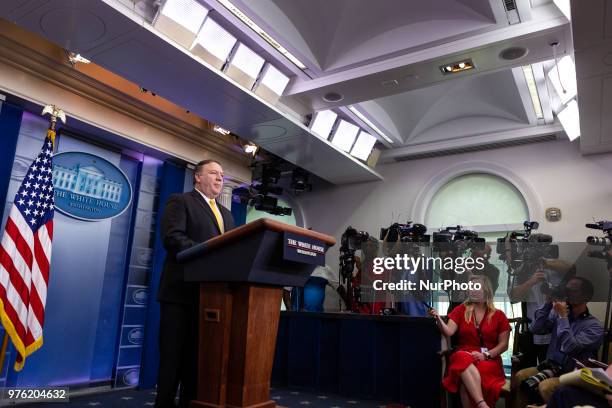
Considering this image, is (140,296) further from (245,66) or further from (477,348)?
(477,348)

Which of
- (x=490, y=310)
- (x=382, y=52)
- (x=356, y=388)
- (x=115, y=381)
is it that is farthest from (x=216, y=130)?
(x=490, y=310)

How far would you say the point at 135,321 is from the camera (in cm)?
436

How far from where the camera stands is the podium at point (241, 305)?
135 cm

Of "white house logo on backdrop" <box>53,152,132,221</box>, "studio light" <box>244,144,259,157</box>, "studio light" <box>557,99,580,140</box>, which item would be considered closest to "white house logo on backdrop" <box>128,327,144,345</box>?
"white house logo on backdrop" <box>53,152,132,221</box>

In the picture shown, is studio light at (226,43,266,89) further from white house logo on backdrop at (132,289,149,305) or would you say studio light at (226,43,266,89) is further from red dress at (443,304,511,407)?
red dress at (443,304,511,407)

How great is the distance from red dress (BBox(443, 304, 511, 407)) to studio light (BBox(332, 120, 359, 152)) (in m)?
2.68

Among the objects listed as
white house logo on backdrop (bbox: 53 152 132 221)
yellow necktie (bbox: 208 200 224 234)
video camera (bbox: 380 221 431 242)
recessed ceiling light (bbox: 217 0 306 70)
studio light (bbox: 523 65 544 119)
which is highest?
studio light (bbox: 523 65 544 119)

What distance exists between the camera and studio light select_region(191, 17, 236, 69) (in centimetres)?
332

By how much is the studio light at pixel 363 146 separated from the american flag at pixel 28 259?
348cm

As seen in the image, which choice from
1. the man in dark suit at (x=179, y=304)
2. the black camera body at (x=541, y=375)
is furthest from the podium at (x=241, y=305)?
the black camera body at (x=541, y=375)

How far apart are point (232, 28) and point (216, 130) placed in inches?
62.8

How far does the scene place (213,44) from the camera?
3418mm

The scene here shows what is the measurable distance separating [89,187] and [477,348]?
3.55 m

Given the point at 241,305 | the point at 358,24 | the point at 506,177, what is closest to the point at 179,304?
the point at 241,305
